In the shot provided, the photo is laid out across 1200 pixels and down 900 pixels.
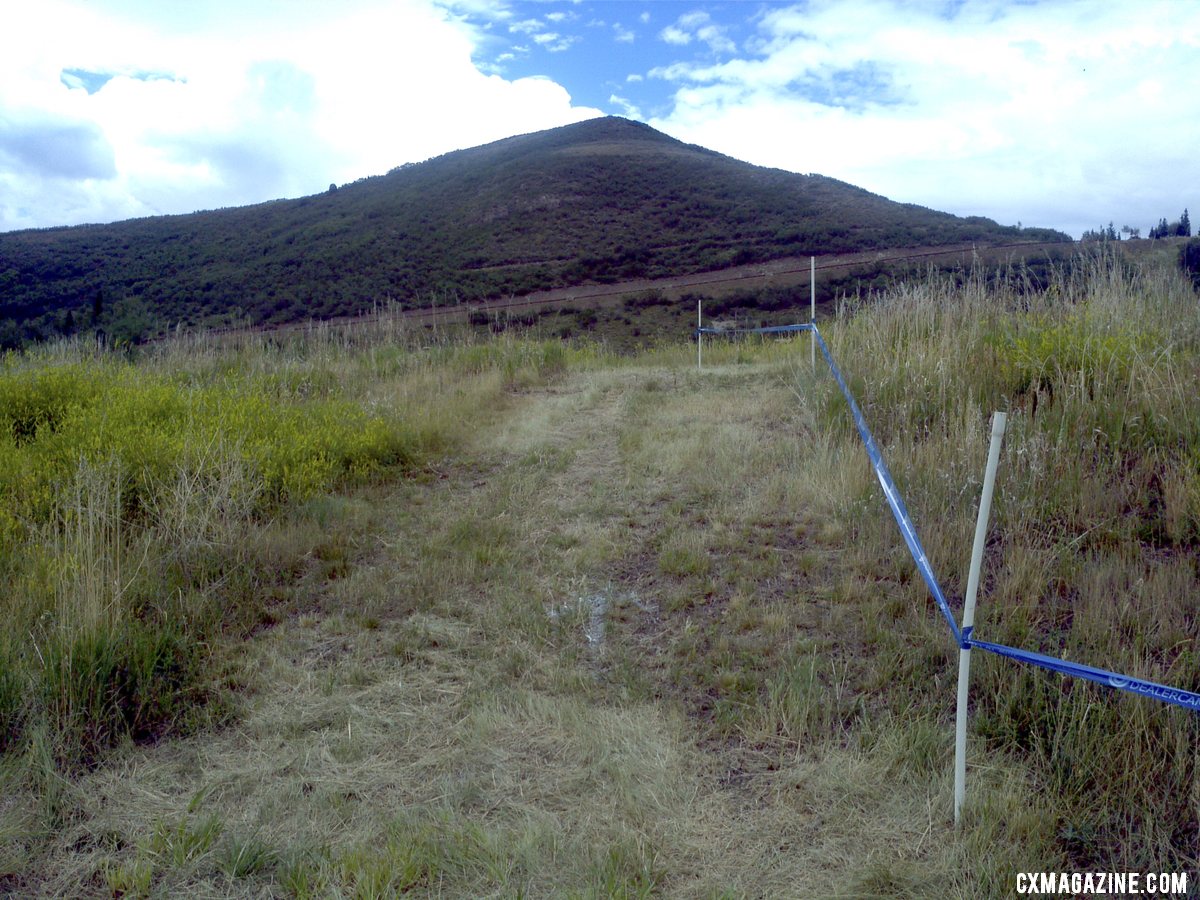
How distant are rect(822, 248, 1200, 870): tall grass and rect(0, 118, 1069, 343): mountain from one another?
54.9 ft

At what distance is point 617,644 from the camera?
389 cm

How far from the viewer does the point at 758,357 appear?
39.9 ft

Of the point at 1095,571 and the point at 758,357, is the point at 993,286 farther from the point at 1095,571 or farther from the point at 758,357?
the point at 1095,571

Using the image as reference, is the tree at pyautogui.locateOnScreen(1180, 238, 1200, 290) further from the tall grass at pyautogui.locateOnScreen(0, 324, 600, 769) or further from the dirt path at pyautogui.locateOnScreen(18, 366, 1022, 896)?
the tall grass at pyautogui.locateOnScreen(0, 324, 600, 769)

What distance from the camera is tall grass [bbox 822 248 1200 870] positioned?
8.75ft

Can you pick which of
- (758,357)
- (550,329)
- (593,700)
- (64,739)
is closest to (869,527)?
(593,700)

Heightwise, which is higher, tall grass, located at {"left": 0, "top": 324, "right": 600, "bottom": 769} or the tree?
the tree

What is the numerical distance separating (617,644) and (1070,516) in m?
2.54

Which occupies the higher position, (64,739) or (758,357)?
(758,357)

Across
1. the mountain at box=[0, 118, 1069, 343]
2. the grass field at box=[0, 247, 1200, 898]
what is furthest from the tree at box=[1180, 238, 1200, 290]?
the mountain at box=[0, 118, 1069, 343]

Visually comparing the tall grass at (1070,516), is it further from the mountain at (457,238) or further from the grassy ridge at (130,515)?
the mountain at (457,238)

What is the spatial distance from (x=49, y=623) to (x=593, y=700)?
2508 millimetres

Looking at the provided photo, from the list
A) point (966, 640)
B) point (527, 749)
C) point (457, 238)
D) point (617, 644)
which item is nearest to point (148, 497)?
point (617, 644)

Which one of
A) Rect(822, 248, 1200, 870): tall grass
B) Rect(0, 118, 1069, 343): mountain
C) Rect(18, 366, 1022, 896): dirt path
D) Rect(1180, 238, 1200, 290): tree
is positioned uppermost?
Rect(0, 118, 1069, 343): mountain
